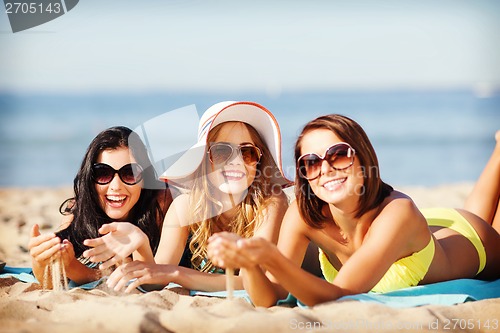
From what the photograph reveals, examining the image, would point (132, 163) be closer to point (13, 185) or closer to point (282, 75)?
point (13, 185)

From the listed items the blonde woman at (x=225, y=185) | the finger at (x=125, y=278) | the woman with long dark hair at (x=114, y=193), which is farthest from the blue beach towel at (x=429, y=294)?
the woman with long dark hair at (x=114, y=193)

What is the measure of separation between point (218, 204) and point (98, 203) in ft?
2.79

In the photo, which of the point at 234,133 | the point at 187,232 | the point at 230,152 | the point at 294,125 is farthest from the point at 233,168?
the point at 294,125

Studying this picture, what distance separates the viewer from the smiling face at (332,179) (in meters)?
3.20

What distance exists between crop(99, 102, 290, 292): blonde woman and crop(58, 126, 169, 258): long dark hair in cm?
22

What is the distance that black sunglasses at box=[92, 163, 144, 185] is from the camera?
4039 millimetres

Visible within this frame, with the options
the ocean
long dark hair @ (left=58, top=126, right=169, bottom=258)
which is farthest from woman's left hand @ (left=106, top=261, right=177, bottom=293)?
the ocean

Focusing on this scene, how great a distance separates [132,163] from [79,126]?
18845 millimetres

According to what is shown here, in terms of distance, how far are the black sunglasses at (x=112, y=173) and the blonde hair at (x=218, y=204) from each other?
0.41 m

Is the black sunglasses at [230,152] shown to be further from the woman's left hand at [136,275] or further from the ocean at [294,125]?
the woman's left hand at [136,275]

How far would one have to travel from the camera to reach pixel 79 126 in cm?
2208

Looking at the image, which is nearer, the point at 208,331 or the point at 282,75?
the point at 208,331

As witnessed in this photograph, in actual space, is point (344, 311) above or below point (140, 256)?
below

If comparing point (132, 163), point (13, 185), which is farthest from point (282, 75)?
point (132, 163)
